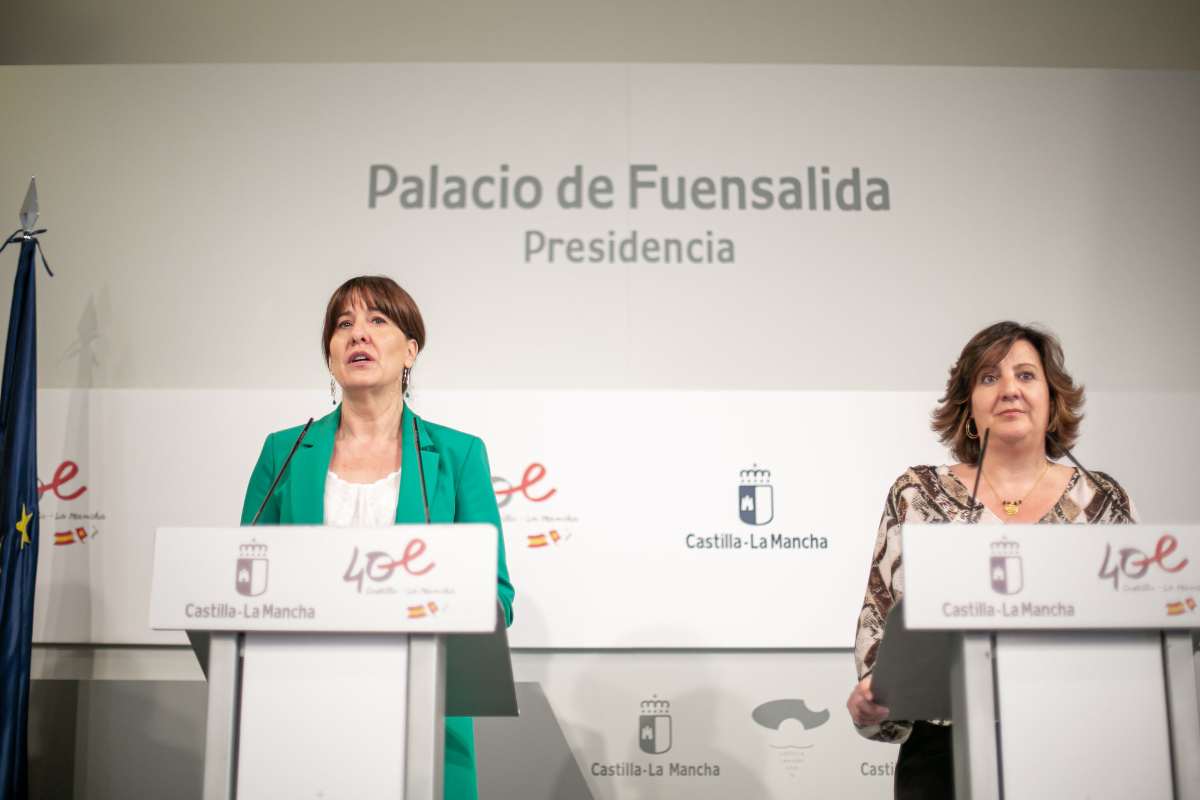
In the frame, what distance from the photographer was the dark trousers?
2.52m

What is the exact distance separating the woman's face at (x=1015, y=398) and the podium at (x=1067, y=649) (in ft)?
3.01

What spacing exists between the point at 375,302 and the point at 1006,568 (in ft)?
5.93

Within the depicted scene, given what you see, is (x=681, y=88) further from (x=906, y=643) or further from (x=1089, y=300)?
(x=906, y=643)

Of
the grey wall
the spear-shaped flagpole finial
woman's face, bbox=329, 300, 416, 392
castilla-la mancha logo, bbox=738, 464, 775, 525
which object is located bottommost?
castilla-la mancha logo, bbox=738, 464, 775, 525

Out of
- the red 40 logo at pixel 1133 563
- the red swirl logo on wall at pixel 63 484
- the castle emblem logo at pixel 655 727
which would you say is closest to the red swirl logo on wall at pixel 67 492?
the red swirl logo on wall at pixel 63 484

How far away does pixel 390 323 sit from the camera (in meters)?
3.01

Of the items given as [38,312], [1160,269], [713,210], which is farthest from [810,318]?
[38,312]

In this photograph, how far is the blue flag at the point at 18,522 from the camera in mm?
3602

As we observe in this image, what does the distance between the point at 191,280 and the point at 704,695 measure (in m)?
2.48

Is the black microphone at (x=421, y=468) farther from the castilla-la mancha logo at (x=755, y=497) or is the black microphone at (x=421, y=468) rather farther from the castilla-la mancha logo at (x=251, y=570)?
the castilla-la mancha logo at (x=755, y=497)

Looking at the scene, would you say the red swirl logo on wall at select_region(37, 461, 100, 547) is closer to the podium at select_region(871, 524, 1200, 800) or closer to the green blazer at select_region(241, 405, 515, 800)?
the green blazer at select_region(241, 405, 515, 800)

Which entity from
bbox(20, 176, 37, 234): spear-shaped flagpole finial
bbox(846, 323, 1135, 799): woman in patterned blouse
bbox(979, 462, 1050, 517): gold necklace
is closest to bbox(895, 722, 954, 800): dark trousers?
bbox(846, 323, 1135, 799): woman in patterned blouse

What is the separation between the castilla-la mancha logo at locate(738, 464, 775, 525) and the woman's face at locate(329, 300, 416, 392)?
148 cm

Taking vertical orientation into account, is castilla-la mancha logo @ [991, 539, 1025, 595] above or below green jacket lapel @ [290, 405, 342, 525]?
below
